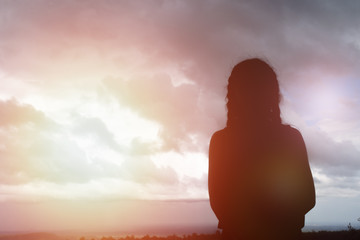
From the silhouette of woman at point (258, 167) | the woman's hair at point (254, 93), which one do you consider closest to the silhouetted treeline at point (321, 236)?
the silhouette of woman at point (258, 167)

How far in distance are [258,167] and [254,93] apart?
750 millimetres

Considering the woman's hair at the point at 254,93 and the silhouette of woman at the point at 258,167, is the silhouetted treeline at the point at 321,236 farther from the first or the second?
the woman's hair at the point at 254,93

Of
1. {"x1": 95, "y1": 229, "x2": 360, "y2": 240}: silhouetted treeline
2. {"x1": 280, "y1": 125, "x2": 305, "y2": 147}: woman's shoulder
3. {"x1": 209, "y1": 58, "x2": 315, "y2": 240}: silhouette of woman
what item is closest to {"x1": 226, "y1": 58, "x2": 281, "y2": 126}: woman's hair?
{"x1": 209, "y1": 58, "x2": 315, "y2": 240}: silhouette of woman

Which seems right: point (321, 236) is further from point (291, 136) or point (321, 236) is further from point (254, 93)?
point (254, 93)

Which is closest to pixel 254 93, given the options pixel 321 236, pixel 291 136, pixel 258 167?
pixel 291 136

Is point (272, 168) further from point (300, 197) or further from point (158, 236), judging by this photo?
point (158, 236)

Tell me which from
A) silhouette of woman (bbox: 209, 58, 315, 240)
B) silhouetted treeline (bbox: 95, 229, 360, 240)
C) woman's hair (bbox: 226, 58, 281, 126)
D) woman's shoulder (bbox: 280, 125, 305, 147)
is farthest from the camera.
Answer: silhouetted treeline (bbox: 95, 229, 360, 240)

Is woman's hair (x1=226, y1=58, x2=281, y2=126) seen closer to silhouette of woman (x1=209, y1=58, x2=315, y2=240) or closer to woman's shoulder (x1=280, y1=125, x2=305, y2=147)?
silhouette of woman (x1=209, y1=58, x2=315, y2=240)

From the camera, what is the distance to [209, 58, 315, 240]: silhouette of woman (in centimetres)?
299

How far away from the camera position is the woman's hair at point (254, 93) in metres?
3.32

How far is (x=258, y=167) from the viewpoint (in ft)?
10.2

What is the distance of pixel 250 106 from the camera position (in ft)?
10.9

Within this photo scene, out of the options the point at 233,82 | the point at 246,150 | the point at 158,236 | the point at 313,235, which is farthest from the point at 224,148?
the point at 313,235

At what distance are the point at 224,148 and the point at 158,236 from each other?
7.98 m
